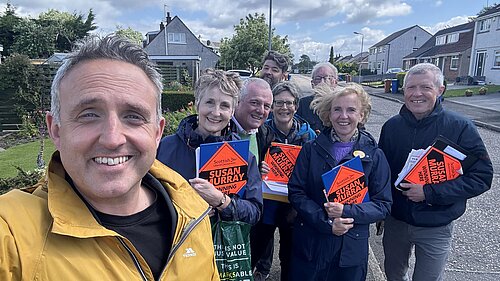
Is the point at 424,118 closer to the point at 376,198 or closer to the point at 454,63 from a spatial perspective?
the point at 376,198

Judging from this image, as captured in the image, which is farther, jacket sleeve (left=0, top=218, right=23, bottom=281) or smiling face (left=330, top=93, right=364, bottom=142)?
smiling face (left=330, top=93, right=364, bottom=142)

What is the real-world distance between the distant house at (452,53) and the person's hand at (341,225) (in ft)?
134

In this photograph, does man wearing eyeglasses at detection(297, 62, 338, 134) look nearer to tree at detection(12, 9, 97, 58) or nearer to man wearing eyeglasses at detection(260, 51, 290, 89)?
man wearing eyeglasses at detection(260, 51, 290, 89)

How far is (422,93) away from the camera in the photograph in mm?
2785

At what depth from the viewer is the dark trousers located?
3.44 m

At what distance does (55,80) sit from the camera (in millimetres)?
1331

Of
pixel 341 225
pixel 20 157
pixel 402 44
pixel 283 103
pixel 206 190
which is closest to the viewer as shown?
pixel 206 190

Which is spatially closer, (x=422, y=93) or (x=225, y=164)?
(x=225, y=164)

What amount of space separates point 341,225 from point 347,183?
317mm

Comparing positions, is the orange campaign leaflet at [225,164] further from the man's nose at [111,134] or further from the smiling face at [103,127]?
the man's nose at [111,134]

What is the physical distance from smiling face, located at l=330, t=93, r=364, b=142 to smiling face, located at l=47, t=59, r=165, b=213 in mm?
1756

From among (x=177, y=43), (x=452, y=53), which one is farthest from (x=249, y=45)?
(x=452, y=53)

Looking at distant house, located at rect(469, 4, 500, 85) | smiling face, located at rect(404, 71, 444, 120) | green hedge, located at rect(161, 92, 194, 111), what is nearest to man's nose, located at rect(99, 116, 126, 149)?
smiling face, located at rect(404, 71, 444, 120)

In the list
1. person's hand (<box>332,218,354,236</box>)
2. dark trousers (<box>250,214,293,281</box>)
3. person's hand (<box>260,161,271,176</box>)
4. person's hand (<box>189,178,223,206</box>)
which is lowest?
dark trousers (<box>250,214,293,281</box>)
